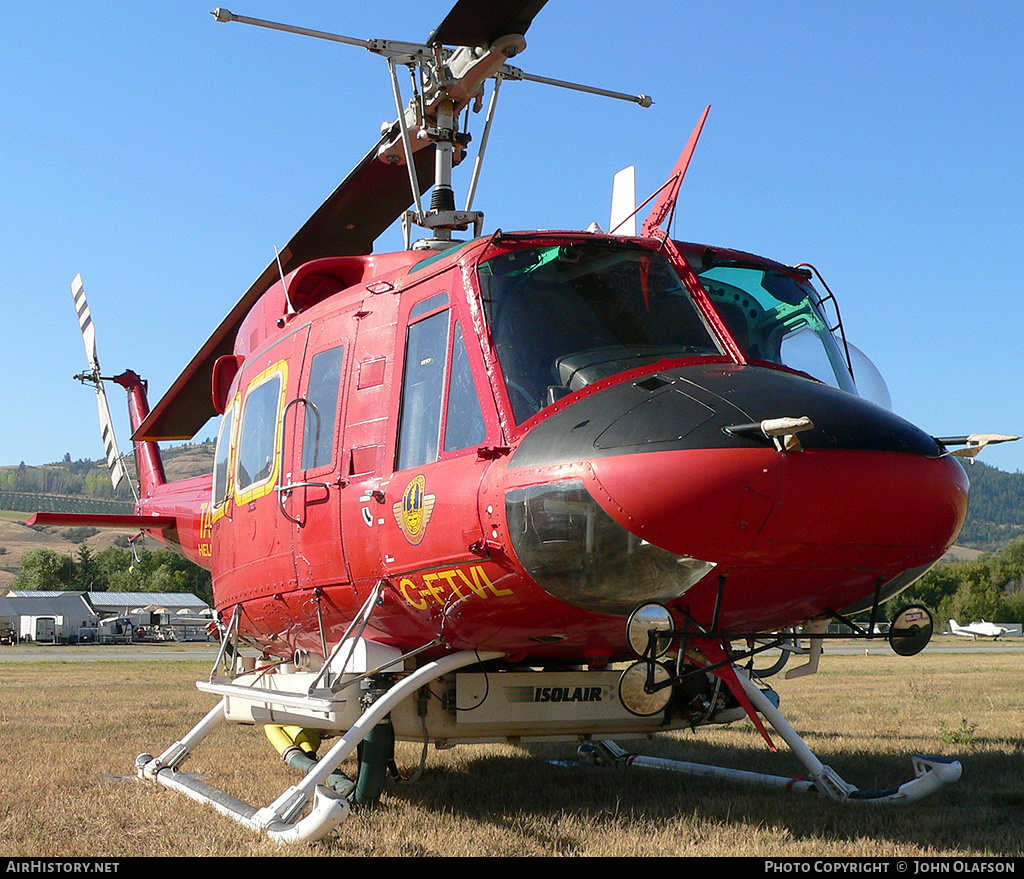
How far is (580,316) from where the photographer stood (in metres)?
5.04

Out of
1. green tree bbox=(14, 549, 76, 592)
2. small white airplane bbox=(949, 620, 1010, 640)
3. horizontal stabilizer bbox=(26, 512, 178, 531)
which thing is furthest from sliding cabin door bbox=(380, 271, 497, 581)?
green tree bbox=(14, 549, 76, 592)

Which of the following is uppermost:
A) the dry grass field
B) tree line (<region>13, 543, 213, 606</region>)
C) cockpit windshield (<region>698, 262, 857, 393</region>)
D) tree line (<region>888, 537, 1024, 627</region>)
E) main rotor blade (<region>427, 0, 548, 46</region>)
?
main rotor blade (<region>427, 0, 548, 46</region>)

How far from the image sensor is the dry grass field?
16.4 feet

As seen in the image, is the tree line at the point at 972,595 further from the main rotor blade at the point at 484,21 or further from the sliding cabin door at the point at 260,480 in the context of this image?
the main rotor blade at the point at 484,21

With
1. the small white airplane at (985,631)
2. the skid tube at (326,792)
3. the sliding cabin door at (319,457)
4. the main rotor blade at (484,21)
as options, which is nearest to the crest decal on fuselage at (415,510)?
the sliding cabin door at (319,457)

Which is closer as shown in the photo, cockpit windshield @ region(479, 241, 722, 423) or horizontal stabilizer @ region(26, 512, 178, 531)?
cockpit windshield @ region(479, 241, 722, 423)

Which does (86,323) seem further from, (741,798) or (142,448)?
(741,798)

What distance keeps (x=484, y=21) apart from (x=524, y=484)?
2.73 metres

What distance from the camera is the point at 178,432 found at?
1007 cm

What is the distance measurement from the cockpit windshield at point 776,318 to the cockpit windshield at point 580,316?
28 cm

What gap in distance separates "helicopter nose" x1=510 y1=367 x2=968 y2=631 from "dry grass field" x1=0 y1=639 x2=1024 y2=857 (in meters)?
1.34

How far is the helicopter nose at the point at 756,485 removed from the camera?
3.99 metres

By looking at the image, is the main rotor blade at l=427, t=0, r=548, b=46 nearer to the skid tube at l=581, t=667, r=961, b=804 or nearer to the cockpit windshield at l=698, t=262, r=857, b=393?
the cockpit windshield at l=698, t=262, r=857, b=393
